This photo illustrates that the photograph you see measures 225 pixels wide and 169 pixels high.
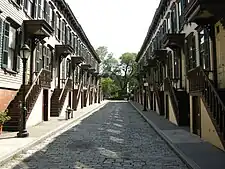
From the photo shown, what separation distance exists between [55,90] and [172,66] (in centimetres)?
1003

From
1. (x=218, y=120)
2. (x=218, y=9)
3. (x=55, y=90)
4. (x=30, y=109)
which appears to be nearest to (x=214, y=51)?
(x=218, y=9)

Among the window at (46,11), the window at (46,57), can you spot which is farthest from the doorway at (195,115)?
the window at (46,11)

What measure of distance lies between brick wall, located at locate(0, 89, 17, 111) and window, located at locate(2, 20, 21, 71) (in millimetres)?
1271

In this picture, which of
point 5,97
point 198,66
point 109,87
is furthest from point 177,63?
point 109,87

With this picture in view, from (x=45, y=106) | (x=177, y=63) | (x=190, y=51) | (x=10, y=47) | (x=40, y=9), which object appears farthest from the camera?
(x=177, y=63)

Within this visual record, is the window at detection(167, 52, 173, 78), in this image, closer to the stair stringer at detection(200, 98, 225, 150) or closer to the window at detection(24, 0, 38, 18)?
the window at detection(24, 0, 38, 18)

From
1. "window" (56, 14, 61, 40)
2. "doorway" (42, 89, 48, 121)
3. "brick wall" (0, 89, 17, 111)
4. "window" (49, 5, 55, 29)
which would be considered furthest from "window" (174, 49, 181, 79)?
"brick wall" (0, 89, 17, 111)

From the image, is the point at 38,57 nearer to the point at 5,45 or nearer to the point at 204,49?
the point at 5,45

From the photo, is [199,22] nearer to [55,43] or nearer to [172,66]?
[172,66]

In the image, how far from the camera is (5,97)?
15219 millimetres

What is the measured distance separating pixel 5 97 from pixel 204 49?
10409mm

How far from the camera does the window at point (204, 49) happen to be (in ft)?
47.2

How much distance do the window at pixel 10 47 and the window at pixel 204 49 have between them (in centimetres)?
1005

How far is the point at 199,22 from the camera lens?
13.0 meters
